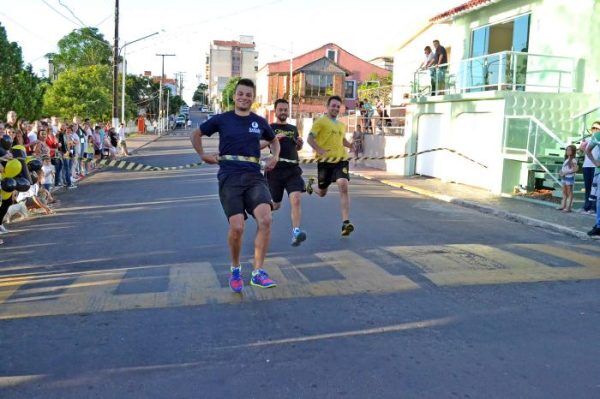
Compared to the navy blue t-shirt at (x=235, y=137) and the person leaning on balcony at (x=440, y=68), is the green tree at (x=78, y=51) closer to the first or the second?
the person leaning on balcony at (x=440, y=68)

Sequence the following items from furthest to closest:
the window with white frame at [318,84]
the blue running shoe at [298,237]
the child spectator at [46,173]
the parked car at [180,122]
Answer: the parked car at [180,122], the window with white frame at [318,84], the child spectator at [46,173], the blue running shoe at [298,237]

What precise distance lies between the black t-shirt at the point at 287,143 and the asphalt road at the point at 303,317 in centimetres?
117

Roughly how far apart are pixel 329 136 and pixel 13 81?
29586mm

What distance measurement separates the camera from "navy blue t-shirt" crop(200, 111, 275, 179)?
5715 mm

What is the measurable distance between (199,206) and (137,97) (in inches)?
2689

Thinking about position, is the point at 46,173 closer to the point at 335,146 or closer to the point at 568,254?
the point at 335,146

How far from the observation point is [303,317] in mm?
5070

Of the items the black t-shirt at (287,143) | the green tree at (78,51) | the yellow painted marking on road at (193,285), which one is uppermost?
the green tree at (78,51)

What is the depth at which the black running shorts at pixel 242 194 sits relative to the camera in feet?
18.6

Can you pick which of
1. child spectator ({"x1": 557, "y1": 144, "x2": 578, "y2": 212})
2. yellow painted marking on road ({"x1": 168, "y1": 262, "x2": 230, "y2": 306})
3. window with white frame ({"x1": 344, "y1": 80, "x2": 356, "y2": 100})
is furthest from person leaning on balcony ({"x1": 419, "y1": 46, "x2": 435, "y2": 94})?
window with white frame ({"x1": 344, "y1": 80, "x2": 356, "y2": 100})

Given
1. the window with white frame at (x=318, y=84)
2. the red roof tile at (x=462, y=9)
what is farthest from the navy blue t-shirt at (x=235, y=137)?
the window with white frame at (x=318, y=84)

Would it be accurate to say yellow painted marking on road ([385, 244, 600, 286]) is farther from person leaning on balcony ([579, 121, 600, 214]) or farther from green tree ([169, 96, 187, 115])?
green tree ([169, 96, 187, 115])

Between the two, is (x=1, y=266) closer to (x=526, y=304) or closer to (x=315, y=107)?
(x=526, y=304)

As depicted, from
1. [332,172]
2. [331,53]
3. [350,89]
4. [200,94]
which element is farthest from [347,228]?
[200,94]
